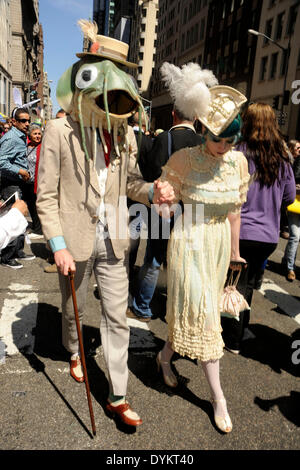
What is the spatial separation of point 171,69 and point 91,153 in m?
0.83

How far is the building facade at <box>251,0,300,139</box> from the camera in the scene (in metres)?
27.8

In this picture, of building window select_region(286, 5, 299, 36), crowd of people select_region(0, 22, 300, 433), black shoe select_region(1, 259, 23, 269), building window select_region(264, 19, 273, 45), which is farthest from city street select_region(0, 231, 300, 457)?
building window select_region(264, 19, 273, 45)

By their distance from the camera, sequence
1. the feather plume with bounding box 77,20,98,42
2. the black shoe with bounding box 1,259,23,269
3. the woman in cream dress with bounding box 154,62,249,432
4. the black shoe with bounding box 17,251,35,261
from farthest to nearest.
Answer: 1. the black shoe with bounding box 17,251,35,261
2. the black shoe with bounding box 1,259,23,269
3. the woman in cream dress with bounding box 154,62,249,432
4. the feather plume with bounding box 77,20,98,42

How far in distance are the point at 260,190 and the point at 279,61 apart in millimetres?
31423

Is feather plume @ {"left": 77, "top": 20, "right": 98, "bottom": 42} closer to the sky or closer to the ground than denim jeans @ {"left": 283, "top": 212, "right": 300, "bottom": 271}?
closer to the sky

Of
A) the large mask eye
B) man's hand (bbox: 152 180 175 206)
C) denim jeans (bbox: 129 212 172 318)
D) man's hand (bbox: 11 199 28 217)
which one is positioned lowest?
denim jeans (bbox: 129 212 172 318)

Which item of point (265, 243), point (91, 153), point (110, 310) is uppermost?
point (91, 153)

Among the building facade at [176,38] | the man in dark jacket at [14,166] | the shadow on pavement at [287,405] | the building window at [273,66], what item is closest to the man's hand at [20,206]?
the shadow on pavement at [287,405]

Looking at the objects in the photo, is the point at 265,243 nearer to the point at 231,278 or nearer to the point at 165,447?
the point at 231,278

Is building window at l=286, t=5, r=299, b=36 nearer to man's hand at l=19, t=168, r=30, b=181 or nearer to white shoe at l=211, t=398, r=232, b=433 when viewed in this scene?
man's hand at l=19, t=168, r=30, b=181

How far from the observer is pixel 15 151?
18.8ft

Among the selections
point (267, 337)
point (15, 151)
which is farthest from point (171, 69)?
point (15, 151)

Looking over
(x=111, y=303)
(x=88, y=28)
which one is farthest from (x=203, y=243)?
(x=88, y=28)

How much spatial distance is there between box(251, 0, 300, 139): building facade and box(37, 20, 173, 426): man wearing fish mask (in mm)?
24843
